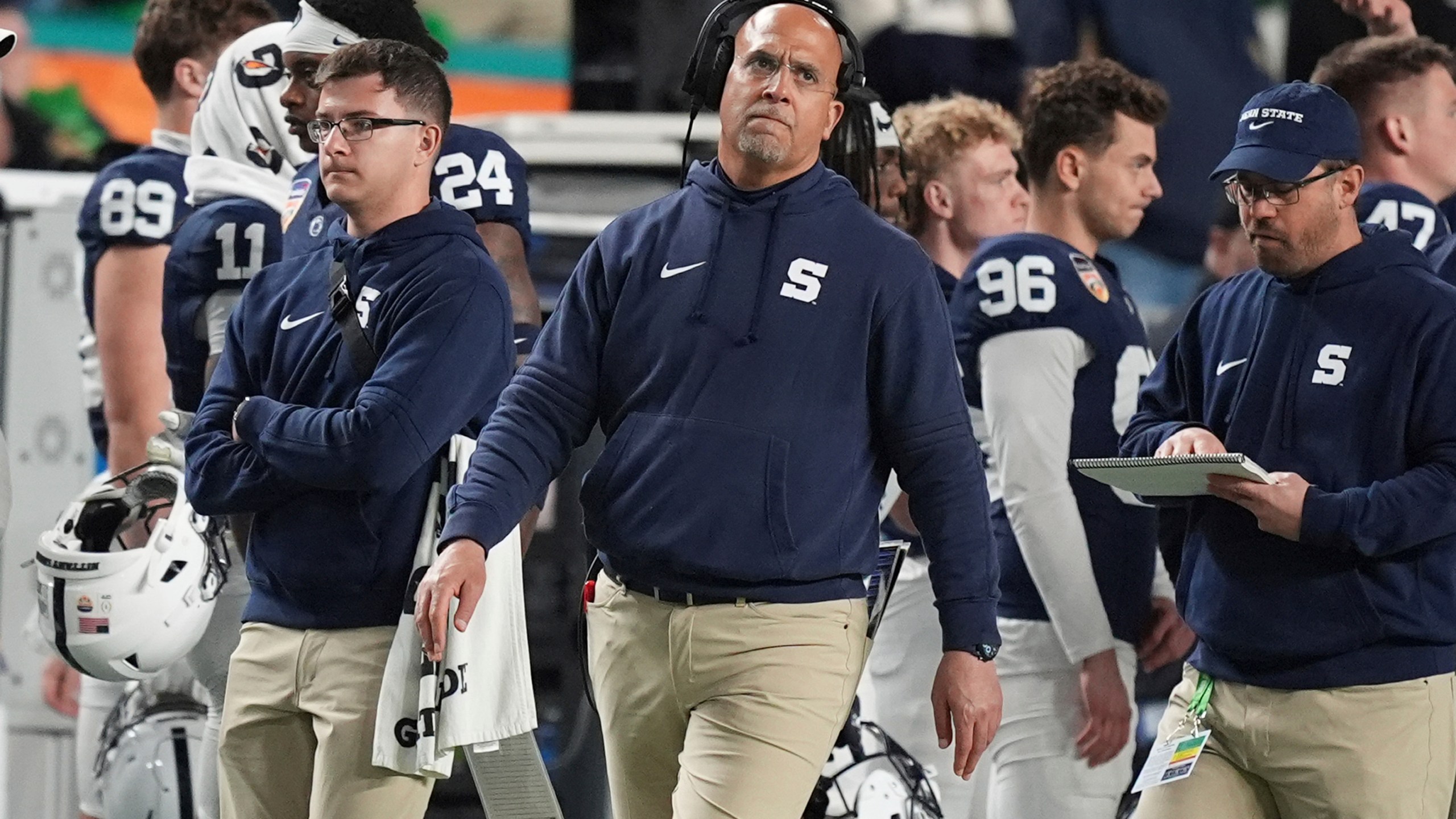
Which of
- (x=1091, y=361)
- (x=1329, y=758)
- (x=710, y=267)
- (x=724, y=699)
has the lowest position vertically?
(x=1329, y=758)

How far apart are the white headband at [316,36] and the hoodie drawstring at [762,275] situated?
4.19ft

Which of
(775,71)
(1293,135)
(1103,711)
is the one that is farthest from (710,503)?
(1103,711)

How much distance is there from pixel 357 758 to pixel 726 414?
2.75ft

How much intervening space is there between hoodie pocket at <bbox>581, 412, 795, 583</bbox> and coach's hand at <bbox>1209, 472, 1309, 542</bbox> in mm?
779

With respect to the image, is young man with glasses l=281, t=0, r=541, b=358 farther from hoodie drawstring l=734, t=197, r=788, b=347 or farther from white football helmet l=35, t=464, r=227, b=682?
hoodie drawstring l=734, t=197, r=788, b=347

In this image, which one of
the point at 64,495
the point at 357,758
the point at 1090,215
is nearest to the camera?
the point at 357,758

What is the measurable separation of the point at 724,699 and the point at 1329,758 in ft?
3.32

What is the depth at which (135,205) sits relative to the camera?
4719 mm

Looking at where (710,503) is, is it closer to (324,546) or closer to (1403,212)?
(324,546)

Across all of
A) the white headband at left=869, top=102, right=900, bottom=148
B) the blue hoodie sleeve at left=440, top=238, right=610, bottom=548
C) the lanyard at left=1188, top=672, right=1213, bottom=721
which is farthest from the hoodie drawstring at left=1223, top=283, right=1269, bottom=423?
the white headband at left=869, top=102, right=900, bottom=148

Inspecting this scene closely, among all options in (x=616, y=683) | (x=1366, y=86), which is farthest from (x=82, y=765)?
(x=1366, y=86)

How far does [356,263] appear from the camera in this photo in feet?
11.1

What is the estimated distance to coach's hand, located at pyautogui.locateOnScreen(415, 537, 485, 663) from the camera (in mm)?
2924

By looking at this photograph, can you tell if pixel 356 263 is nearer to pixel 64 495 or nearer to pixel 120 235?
pixel 120 235
